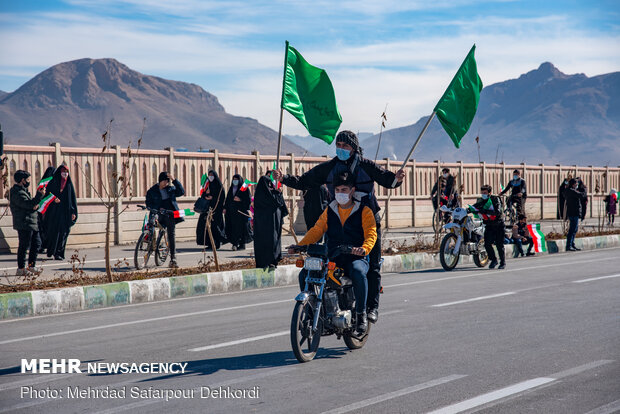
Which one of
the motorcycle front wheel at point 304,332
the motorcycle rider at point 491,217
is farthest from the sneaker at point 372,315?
the motorcycle rider at point 491,217

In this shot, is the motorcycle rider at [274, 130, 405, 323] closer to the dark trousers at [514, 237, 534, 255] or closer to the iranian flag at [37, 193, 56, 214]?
the iranian flag at [37, 193, 56, 214]

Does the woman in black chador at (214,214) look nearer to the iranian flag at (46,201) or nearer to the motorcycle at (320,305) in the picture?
the iranian flag at (46,201)

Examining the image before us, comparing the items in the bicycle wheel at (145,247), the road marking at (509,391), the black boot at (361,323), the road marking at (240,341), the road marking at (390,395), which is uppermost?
the bicycle wheel at (145,247)

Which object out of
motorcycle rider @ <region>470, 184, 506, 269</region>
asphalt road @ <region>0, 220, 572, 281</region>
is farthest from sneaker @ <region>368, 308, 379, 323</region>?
motorcycle rider @ <region>470, 184, 506, 269</region>

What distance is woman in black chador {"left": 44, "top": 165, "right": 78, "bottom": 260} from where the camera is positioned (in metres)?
16.5

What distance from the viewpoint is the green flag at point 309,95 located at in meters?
13.4

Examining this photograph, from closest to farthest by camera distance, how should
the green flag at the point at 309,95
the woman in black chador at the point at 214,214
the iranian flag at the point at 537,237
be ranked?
the green flag at the point at 309,95 < the woman in black chador at the point at 214,214 < the iranian flag at the point at 537,237

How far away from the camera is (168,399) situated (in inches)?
226

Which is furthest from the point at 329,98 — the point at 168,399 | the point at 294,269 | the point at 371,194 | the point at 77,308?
the point at 168,399

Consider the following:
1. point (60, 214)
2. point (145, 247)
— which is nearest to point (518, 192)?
point (145, 247)

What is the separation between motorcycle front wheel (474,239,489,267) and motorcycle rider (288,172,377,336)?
927 cm

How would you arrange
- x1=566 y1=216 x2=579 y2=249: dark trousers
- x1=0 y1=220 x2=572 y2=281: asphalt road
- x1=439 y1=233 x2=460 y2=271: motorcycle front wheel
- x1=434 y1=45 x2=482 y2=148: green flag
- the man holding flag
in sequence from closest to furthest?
the man holding flag
x1=0 y1=220 x2=572 y2=281: asphalt road
x1=434 y1=45 x2=482 y2=148: green flag
x1=439 y1=233 x2=460 y2=271: motorcycle front wheel
x1=566 y1=216 x2=579 y2=249: dark trousers

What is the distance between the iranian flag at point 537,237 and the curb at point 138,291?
5.00 meters

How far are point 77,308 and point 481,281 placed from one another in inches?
251
